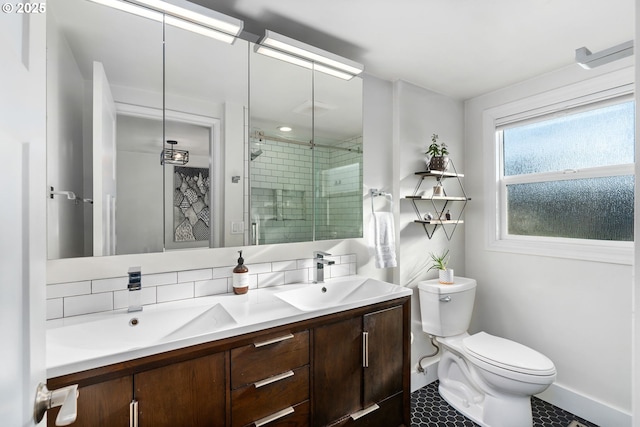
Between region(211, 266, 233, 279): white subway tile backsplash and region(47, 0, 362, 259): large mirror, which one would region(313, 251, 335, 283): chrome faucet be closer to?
region(47, 0, 362, 259): large mirror

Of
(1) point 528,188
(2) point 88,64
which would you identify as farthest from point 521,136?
(2) point 88,64

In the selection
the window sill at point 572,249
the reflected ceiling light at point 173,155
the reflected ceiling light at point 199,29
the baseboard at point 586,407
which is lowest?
the baseboard at point 586,407

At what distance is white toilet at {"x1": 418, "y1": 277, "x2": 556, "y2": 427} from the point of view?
174cm

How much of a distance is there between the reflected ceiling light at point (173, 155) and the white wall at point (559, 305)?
2.31 metres

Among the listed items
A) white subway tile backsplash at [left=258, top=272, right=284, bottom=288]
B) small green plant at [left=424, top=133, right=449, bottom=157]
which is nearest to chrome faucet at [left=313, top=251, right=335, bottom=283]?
white subway tile backsplash at [left=258, top=272, right=284, bottom=288]

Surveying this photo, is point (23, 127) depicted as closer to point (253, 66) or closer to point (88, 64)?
point (88, 64)

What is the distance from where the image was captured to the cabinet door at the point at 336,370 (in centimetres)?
141

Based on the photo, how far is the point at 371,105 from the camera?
2217mm

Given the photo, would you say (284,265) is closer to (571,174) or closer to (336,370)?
(336,370)

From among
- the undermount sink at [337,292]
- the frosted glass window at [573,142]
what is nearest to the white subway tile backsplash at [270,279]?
the undermount sink at [337,292]

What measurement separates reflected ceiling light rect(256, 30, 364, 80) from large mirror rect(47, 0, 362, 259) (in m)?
0.06

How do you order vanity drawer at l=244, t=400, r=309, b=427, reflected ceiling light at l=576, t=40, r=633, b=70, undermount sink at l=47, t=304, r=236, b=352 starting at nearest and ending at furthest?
reflected ceiling light at l=576, t=40, r=633, b=70, undermount sink at l=47, t=304, r=236, b=352, vanity drawer at l=244, t=400, r=309, b=427

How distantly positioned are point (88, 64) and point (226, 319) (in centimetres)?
124

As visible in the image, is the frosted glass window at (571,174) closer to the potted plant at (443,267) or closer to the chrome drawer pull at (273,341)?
the potted plant at (443,267)
